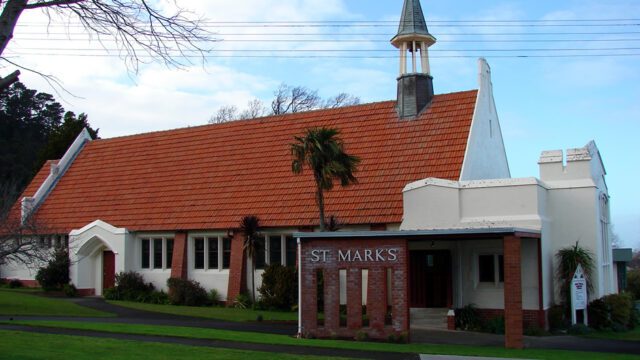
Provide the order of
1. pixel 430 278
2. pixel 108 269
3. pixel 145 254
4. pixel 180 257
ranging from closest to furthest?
1. pixel 430 278
2. pixel 180 257
3. pixel 145 254
4. pixel 108 269

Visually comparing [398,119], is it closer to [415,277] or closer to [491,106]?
[491,106]

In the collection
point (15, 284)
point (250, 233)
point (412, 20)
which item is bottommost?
point (15, 284)

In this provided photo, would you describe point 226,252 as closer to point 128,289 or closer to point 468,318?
point 128,289

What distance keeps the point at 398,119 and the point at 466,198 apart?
777 centimetres

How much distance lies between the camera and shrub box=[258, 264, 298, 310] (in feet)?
90.2

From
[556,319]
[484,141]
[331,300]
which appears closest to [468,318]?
[556,319]

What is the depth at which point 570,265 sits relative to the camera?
23578mm

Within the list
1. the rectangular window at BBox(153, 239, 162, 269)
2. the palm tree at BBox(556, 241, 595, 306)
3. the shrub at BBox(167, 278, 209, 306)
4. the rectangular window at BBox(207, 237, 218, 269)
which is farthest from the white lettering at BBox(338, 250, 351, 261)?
Result: the rectangular window at BBox(153, 239, 162, 269)

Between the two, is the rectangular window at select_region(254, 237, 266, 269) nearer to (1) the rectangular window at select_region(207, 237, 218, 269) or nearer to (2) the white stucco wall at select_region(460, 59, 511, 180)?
(1) the rectangular window at select_region(207, 237, 218, 269)

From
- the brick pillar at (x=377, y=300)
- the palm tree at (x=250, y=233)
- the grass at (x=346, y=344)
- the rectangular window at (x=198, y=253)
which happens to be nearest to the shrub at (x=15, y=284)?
the rectangular window at (x=198, y=253)

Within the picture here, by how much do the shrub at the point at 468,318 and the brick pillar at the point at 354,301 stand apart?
5.31 meters

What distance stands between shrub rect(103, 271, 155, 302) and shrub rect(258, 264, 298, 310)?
679 cm

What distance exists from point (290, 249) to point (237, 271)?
2.43 m

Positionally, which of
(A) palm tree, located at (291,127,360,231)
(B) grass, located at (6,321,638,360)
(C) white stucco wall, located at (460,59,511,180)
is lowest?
(B) grass, located at (6,321,638,360)
